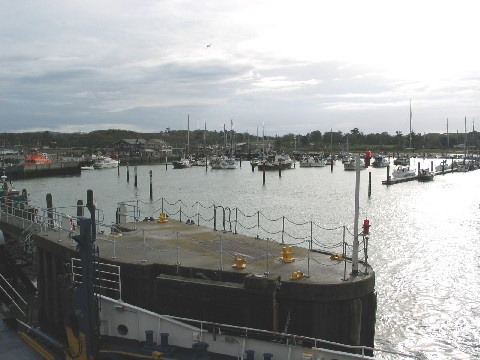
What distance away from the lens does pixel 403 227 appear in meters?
45.2

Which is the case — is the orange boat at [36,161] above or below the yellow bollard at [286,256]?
above

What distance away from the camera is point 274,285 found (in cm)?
1219

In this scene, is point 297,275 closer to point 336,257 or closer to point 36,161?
point 336,257

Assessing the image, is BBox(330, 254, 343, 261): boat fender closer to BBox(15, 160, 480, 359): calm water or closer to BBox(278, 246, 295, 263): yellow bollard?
BBox(278, 246, 295, 263): yellow bollard

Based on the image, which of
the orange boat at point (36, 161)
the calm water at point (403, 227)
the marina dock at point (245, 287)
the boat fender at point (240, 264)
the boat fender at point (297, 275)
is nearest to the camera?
the marina dock at point (245, 287)

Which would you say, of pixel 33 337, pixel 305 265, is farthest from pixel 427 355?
pixel 33 337

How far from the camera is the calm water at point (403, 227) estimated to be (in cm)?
2114

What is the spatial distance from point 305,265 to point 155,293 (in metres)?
4.56

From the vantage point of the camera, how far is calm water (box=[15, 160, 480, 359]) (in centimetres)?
2114

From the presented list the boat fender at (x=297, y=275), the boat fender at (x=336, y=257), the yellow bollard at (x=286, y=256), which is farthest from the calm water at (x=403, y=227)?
the boat fender at (x=297, y=275)

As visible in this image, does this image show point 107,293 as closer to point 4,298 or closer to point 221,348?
point 221,348

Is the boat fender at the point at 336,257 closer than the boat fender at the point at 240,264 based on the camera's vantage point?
No

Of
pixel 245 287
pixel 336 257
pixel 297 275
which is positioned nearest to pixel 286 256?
pixel 336 257

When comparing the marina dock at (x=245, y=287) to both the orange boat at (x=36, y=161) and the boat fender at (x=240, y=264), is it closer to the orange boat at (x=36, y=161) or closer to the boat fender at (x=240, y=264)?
the boat fender at (x=240, y=264)
